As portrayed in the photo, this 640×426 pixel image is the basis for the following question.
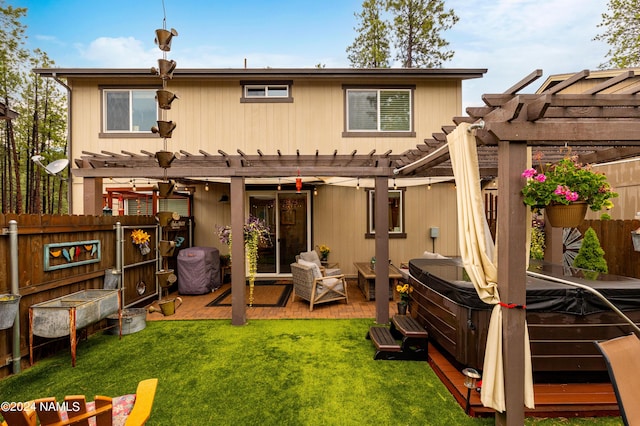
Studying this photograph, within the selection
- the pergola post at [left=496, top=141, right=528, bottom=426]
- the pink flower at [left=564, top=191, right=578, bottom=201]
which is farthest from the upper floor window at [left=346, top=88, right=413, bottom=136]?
the pink flower at [left=564, top=191, right=578, bottom=201]

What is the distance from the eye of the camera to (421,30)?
1338 centimetres

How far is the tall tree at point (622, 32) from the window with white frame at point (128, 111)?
1699 centimetres

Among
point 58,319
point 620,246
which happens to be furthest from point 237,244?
point 620,246

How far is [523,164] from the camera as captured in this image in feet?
8.21

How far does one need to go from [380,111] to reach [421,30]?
28.3ft

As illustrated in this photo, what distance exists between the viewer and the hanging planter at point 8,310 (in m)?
3.17

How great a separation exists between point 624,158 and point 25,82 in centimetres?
1964

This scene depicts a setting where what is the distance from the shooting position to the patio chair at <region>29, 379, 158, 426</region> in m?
1.62

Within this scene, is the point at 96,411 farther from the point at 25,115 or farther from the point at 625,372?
the point at 25,115

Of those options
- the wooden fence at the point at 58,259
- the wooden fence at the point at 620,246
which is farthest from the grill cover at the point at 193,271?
Answer: the wooden fence at the point at 620,246

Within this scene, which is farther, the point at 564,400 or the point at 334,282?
the point at 334,282

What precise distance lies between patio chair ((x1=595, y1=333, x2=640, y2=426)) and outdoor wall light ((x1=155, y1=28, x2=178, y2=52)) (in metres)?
4.97

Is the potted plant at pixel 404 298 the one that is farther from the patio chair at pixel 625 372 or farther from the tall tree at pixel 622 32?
the tall tree at pixel 622 32

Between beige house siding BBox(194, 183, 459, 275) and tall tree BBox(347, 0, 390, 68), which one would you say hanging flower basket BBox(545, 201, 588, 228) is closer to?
beige house siding BBox(194, 183, 459, 275)
